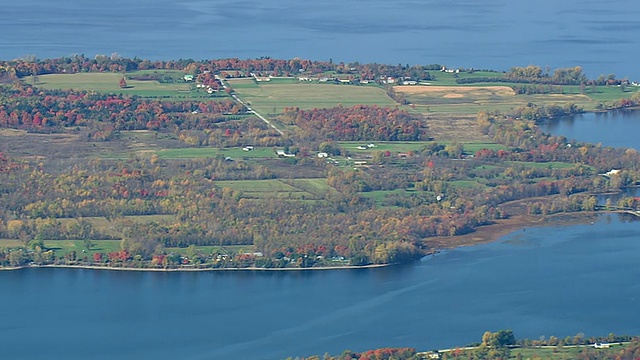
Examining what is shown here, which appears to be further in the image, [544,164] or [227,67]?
[227,67]

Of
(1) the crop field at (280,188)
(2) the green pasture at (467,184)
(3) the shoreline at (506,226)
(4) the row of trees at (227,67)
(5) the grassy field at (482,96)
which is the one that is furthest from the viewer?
(4) the row of trees at (227,67)

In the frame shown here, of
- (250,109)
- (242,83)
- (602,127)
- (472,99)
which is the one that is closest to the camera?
(602,127)

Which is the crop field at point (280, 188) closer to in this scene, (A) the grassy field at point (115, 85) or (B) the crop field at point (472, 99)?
(B) the crop field at point (472, 99)

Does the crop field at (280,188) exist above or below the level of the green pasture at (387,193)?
above

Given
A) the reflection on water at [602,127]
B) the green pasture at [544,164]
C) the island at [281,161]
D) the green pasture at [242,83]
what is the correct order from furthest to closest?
the green pasture at [242,83] → the reflection on water at [602,127] → the green pasture at [544,164] → the island at [281,161]

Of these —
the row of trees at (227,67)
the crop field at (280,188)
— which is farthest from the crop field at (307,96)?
the crop field at (280,188)

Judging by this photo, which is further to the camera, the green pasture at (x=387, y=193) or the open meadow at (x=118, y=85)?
the open meadow at (x=118, y=85)

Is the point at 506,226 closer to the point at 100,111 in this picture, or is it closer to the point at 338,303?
the point at 338,303

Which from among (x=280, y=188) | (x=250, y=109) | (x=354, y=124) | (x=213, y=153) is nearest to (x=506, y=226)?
(x=280, y=188)

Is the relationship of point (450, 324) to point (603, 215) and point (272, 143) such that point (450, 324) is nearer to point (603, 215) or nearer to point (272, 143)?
point (603, 215)
